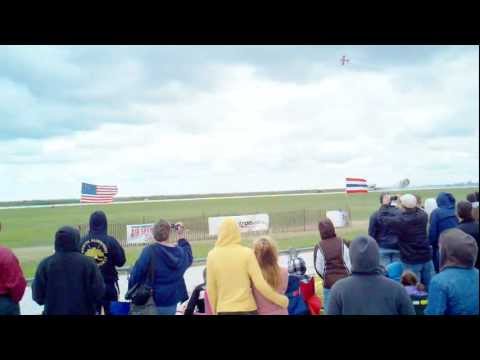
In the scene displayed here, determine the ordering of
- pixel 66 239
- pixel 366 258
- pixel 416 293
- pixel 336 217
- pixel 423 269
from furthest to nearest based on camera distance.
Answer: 1. pixel 336 217
2. pixel 423 269
3. pixel 416 293
4. pixel 66 239
5. pixel 366 258

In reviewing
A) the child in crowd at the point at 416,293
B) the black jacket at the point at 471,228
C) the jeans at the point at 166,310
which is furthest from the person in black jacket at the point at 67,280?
the black jacket at the point at 471,228

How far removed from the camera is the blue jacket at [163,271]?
3299 mm

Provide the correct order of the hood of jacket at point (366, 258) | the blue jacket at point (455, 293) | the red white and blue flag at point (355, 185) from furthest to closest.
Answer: the red white and blue flag at point (355, 185), the blue jacket at point (455, 293), the hood of jacket at point (366, 258)

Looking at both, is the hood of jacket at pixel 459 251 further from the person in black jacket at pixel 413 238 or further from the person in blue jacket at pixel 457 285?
the person in black jacket at pixel 413 238

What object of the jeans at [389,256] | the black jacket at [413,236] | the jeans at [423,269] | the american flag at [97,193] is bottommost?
the jeans at [423,269]

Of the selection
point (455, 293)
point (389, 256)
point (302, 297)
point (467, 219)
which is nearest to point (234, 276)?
point (302, 297)

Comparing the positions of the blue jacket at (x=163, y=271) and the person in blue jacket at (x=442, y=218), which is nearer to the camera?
the blue jacket at (x=163, y=271)

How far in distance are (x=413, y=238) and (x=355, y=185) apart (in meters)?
0.91

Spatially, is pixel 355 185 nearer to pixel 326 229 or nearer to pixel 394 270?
pixel 394 270

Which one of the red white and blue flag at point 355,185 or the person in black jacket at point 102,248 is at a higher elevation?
the red white and blue flag at point 355,185

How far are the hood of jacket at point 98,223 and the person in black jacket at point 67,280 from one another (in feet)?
1.15

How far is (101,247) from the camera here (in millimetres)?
3480

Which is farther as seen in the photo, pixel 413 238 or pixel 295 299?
pixel 413 238
